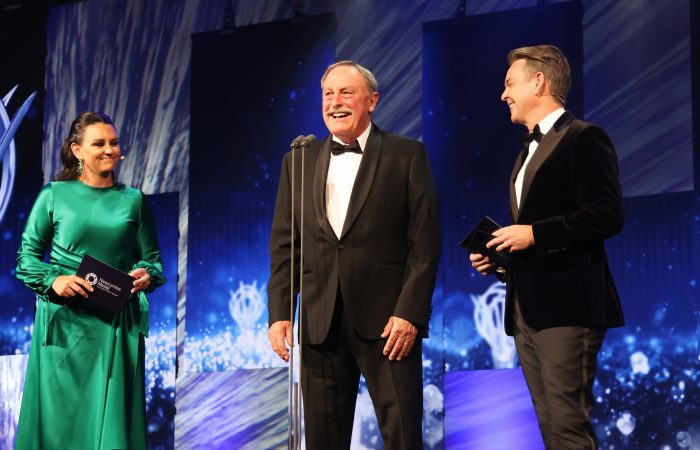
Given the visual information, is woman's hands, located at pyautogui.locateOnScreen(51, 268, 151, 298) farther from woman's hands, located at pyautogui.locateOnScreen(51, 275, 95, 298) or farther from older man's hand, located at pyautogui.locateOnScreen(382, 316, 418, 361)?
older man's hand, located at pyautogui.locateOnScreen(382, 316, 418, 361)

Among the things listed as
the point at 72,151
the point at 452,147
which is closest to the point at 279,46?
the point at 452,147

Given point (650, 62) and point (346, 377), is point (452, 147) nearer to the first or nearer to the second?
point (650, 62)

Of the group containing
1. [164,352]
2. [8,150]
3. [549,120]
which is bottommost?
[164,352]

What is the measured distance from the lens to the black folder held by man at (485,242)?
10.2 ft

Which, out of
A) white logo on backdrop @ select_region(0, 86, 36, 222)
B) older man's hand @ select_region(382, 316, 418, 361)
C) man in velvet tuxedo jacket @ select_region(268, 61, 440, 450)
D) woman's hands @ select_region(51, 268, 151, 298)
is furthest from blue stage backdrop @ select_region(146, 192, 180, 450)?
older man's hand @ select_region(382, 316, 418, 361)

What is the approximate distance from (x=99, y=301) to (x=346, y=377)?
1.18 m

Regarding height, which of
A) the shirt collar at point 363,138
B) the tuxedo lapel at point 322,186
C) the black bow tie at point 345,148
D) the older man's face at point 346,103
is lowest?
the tuxedo lapel at point 322,186

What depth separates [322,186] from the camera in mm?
3232

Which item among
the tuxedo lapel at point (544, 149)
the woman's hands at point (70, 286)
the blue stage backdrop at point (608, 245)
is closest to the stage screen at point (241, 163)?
the blue stage backdrop at point (608, 245)

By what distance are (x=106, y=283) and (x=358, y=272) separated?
3.86ft

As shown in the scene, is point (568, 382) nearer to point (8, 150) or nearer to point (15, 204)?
point (15, 204)

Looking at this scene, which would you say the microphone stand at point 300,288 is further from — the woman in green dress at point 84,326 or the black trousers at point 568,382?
the woman in green dress at point 84,326

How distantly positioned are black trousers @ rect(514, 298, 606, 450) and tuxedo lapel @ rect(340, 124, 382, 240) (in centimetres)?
66

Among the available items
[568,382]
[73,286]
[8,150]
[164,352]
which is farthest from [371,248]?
[8,150]
